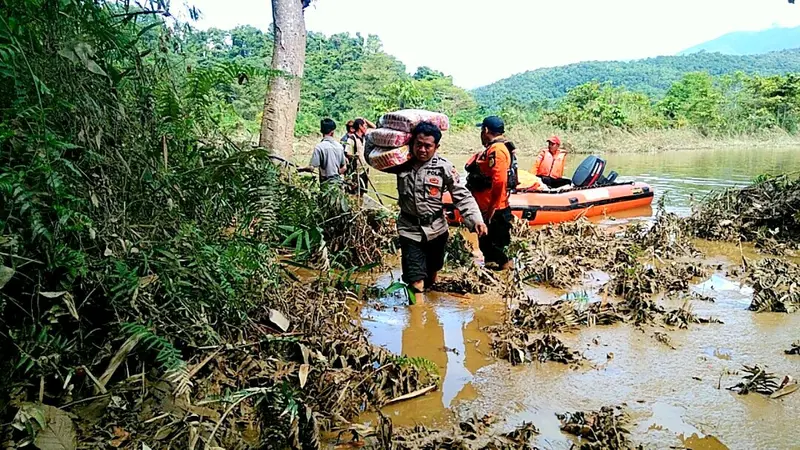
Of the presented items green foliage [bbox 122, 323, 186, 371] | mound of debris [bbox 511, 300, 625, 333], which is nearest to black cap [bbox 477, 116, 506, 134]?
mound of debris [bbox 511, 300, 625, 333]

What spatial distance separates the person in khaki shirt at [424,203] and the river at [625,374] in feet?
1.50

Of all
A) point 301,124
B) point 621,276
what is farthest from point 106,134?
point 301,124

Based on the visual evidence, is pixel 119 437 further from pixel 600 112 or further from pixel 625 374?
pixel 600 112

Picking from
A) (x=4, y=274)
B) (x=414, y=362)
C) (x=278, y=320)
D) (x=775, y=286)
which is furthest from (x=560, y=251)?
(x=4, y=274)

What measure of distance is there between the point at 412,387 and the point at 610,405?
1.17 meters

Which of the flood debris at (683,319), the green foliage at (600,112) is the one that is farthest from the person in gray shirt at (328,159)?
the green foliage at (600,112)

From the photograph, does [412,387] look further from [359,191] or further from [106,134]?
[359,191]

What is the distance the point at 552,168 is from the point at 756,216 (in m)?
3.76

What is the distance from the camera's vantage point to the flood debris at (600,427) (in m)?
3.09

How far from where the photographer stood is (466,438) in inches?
124

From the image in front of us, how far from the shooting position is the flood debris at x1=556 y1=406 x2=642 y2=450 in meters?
3.09

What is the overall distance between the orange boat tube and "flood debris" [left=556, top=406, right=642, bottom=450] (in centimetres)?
568

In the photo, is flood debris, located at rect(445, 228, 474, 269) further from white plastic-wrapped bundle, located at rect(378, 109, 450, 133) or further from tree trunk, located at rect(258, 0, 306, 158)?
tree trunk, located at rect(258, 0, 306, 158)

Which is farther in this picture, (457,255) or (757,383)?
(457,255)
